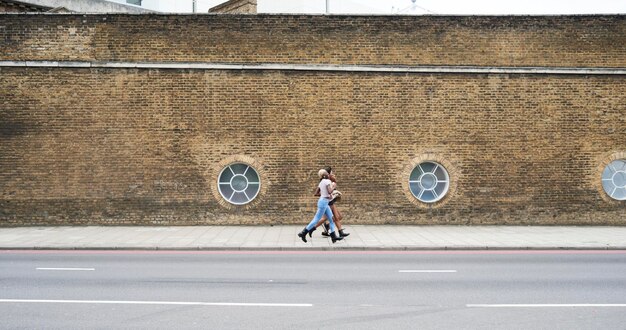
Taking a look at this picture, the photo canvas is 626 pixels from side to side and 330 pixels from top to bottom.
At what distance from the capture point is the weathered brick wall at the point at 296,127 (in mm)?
15492

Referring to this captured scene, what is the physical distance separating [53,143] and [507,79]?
12218 millimetres

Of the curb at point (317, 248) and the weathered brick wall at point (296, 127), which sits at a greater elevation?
the weathered brick wall at point (296, 127)

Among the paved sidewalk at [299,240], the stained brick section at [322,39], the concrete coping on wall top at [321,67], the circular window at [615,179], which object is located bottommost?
the paved sidewalk at [299,240]

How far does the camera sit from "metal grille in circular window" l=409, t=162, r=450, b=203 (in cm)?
1611

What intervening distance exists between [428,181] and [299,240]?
4.78 m

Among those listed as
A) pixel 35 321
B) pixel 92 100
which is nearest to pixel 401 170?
pixel 92 100

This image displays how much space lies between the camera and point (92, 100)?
15586 millimetres

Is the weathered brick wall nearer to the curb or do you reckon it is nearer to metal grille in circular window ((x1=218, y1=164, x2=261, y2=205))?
metal grille in circular window ((x1=218, y1=164, x2=261, y2=205))

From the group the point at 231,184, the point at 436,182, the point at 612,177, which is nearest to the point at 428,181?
the point at 436,182

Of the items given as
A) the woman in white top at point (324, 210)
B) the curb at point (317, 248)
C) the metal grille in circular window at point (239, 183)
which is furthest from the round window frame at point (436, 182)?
the metal grille in circular window at point (239, 183)

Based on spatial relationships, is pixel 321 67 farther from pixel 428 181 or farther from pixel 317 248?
pixel 317 248

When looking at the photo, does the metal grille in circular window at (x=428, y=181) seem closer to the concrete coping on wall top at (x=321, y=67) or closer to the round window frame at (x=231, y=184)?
the concrete coping on wall top at (x=321, y=67)

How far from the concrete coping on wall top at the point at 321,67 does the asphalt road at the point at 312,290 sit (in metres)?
5.84

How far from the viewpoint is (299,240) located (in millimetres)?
13125
